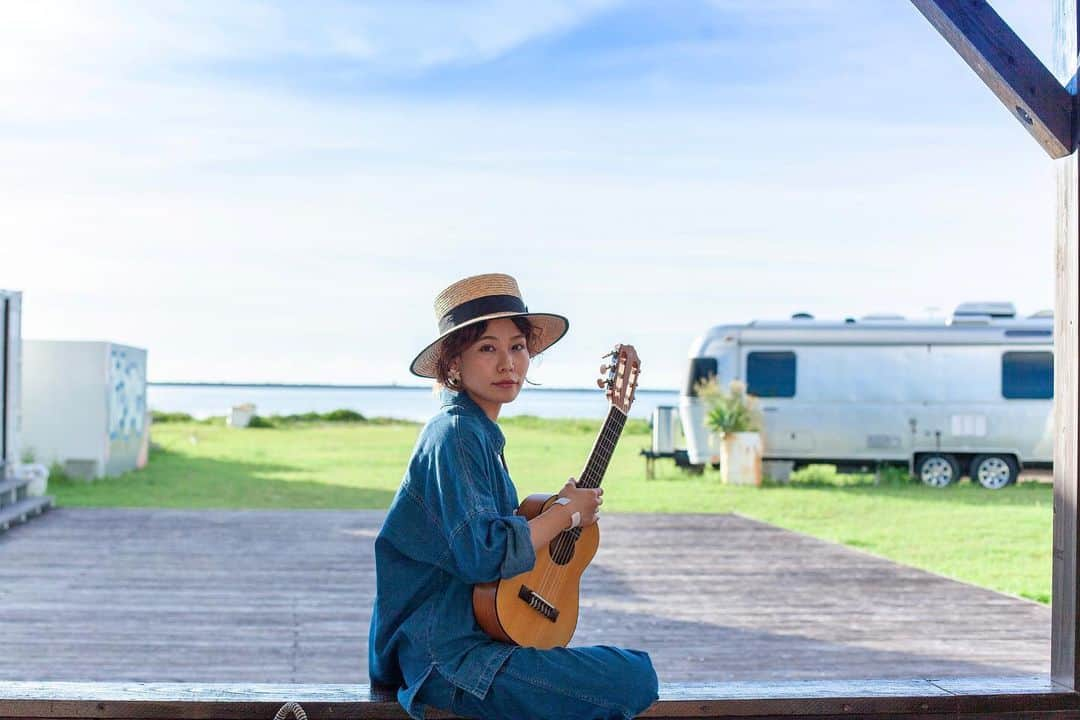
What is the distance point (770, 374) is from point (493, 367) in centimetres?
1206

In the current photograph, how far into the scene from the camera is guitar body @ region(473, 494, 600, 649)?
8.13 ft

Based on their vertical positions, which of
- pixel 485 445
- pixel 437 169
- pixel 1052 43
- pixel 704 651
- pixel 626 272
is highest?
pixel 437 169

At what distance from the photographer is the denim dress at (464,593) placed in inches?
94.4

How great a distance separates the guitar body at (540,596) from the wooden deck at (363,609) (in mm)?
2645

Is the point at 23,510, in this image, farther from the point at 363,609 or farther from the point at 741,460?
the point at 741,460

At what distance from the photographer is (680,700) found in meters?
2.90

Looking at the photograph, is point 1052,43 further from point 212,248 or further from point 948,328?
point 212,248

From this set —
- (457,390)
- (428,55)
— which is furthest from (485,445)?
(428,55)

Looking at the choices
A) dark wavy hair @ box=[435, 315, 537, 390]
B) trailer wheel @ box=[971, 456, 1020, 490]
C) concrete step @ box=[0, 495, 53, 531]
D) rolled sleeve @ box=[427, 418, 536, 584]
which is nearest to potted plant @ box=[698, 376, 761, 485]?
trailer wheel @ box=[971, 456, 1020, 490]

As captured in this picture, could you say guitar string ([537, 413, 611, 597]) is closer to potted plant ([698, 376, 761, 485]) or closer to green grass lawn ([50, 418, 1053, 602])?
green grass lawn ([50, 418, 1053, 602])

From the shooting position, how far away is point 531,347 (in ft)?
9.27

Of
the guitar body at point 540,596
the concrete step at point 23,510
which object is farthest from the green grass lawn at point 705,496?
the guitar body at point 540,596

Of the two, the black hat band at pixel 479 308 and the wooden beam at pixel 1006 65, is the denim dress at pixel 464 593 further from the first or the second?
the wooden beam at pixel 1006 65

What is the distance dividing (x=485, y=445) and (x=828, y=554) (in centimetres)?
664
